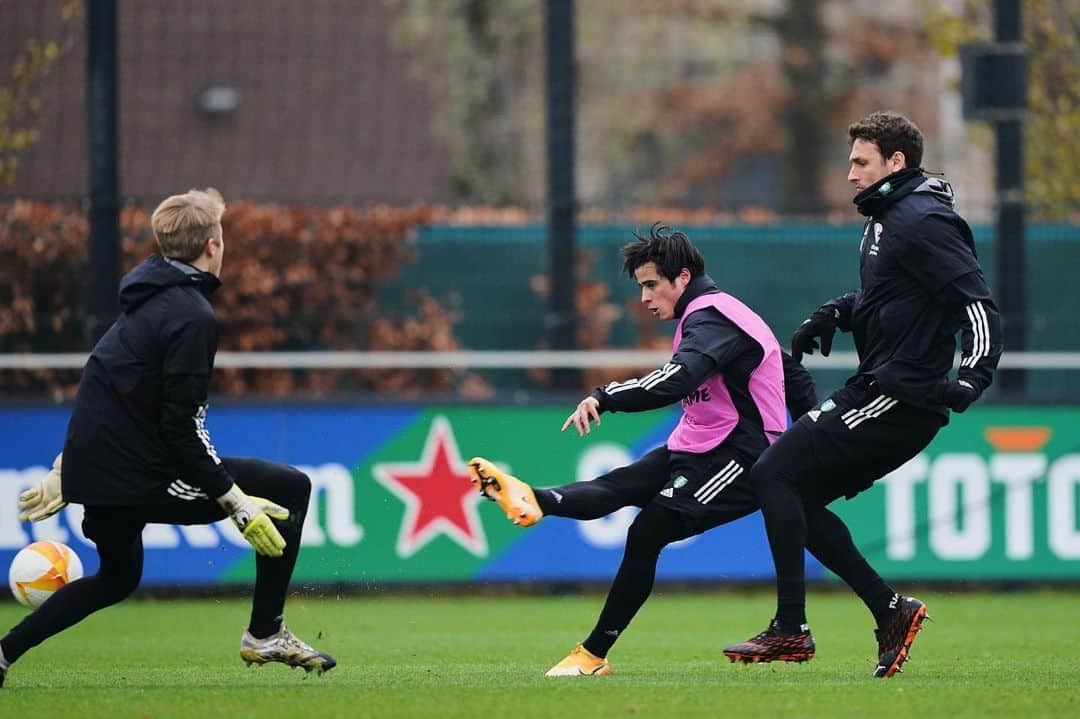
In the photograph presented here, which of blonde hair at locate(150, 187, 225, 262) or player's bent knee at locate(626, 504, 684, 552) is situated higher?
blonde hair at locate(150, 187, 225, 262)

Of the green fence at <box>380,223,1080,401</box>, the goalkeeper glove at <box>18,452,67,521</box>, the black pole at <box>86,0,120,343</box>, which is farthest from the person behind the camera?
the green fence at <box>380,223,1080,401</box>

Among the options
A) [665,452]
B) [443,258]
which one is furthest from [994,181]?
[665,452]

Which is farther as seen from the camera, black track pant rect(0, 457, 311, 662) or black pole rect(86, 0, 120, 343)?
black pole rect(86, 0, 120, 343)

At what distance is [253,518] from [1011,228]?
757 centimetres

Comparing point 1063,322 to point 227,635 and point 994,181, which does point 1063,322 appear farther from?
point 227,635

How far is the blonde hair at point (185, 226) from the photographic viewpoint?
6938mm

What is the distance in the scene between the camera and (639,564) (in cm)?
746

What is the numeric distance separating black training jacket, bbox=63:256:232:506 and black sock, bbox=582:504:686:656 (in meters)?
1.68

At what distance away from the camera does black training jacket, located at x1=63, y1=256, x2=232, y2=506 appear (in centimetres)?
676

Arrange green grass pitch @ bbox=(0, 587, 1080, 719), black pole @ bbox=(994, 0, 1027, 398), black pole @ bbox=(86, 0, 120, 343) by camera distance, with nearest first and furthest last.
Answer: green grass pitch @ bbox=(0, 587, 1080, 719), black pole @ bbox=(86, 0, 120, 343), black pole @ bbox=(994, 0, 1027, 398)

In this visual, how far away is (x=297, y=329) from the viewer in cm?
1262

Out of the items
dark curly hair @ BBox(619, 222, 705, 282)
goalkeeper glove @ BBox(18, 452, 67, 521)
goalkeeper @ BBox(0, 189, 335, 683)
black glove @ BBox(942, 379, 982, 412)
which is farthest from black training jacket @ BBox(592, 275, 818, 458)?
goalkeeper glove @ BBox(18, 452, 67, 521)

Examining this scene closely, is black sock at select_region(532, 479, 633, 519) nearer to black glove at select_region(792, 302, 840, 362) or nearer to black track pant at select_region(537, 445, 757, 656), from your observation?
black track pant at select_region(537, 445, 757, 656)

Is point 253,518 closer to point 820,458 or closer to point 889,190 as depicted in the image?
point 820,458
